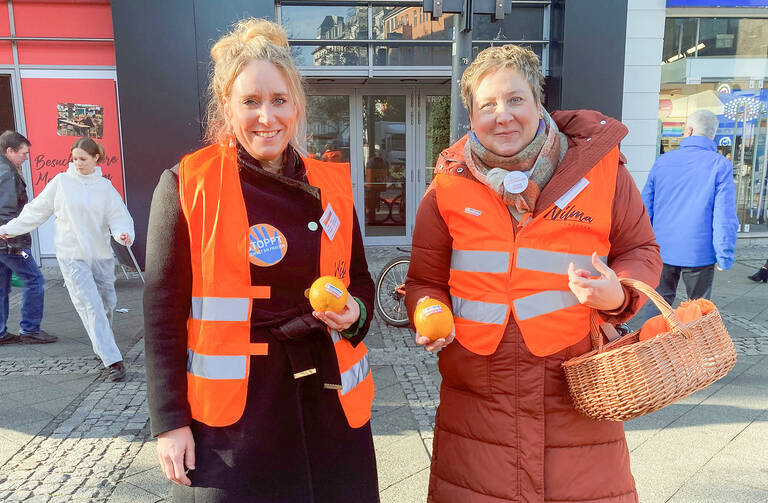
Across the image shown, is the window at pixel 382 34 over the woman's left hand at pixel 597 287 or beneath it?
over

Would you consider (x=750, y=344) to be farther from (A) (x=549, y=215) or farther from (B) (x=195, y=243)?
(B) (x=195, y=243)

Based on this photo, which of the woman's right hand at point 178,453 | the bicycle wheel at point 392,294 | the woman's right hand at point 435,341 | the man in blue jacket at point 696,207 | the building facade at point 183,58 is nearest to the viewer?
the woman's right hand at point 178,453

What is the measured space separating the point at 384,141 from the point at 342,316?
29.2 ft

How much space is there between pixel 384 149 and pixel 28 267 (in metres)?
6.17

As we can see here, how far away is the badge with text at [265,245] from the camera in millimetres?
1591

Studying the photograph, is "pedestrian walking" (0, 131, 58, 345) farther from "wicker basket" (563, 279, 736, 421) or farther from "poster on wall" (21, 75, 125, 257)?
"wicker basket" (563, 279, 736, 421)

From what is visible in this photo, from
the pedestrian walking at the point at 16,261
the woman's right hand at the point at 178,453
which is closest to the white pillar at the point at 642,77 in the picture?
the pedestrian walking at the point at 16,261

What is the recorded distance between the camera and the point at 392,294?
20.5 ft

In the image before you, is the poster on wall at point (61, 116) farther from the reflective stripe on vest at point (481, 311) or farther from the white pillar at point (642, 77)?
the reflective stripe on vest at point (481, 311)

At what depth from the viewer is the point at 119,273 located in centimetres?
861

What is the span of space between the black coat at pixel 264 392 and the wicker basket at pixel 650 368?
704 millimetres

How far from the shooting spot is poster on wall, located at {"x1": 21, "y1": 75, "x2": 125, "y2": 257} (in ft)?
27.6

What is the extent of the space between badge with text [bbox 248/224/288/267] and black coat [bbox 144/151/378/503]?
16mm

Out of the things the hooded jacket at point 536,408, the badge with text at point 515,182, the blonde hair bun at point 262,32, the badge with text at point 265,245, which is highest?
the blonde hair bun at point 262,32
